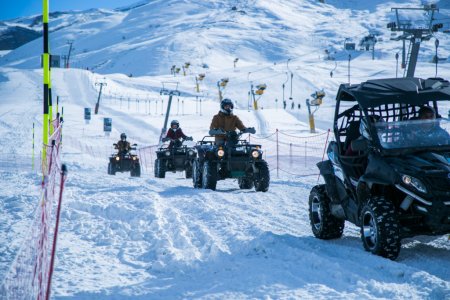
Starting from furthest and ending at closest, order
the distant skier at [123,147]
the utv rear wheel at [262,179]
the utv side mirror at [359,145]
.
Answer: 1. the distant skier at [123,147]
2. the utv rear wheel at [262,179]
3. the utv side mirror at [359,145]

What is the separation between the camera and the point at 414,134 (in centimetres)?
668

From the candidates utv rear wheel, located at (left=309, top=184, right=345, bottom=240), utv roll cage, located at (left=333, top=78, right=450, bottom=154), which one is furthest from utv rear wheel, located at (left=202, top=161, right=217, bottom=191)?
utv roll cage, located at (left=333, top=78, right=450, bottom=154)

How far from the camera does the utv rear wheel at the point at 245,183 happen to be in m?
14.4

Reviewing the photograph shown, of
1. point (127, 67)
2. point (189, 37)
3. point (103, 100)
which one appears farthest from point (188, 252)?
point (189, 37)

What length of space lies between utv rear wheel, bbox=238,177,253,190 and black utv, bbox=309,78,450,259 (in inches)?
251

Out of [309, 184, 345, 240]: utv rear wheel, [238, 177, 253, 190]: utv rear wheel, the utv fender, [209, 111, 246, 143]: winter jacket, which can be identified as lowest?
[238, 177, 253, 190]: utv rear wheel

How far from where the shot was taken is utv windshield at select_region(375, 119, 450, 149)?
6570mm

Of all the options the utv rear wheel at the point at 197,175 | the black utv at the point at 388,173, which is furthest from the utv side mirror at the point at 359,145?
the utv rear wheel at the point at 197,175

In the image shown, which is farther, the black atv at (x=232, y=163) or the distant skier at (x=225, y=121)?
the distant skier at (x=225, y=121)

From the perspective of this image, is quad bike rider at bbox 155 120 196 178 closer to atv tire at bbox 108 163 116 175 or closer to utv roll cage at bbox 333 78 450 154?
atv tire at bbox 108 163 116 175

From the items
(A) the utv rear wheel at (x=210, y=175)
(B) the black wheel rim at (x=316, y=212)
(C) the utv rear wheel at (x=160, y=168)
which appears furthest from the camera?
(C) the utv rear wheel at (x=160, y=168)

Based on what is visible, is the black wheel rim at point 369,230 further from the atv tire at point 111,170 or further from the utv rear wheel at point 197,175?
the atv tire at point 111,170

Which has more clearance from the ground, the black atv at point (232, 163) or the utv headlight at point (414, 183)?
the utv headlight at point (414, 183)

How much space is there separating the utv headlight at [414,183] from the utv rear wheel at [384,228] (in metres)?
0.32
